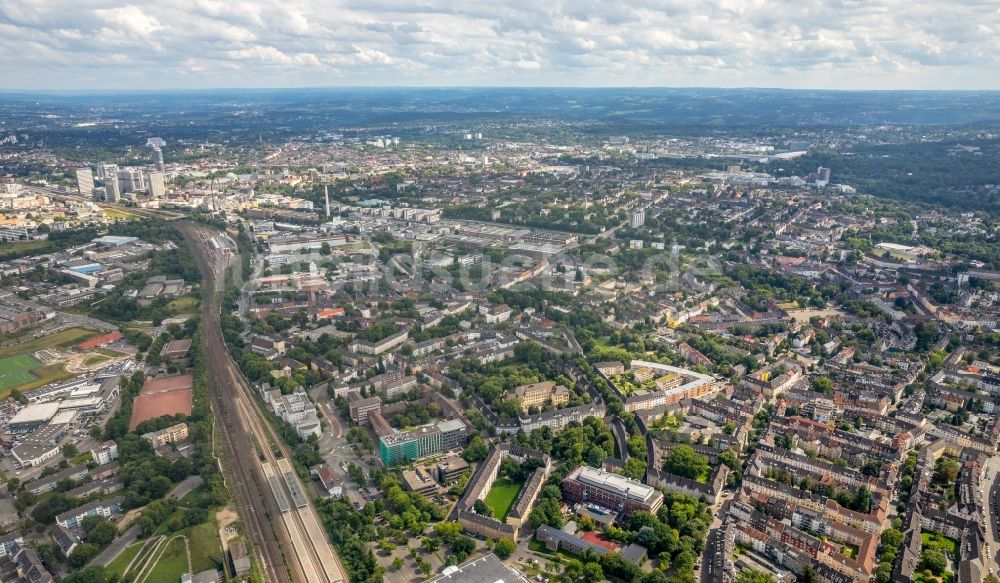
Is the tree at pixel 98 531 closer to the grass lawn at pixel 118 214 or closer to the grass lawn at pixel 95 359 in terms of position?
the grass lawn at pixel 95 359

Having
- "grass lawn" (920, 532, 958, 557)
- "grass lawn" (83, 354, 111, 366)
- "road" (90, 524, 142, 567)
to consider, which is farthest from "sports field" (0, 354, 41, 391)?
"grass lawn" (920, 532, 958, 557)

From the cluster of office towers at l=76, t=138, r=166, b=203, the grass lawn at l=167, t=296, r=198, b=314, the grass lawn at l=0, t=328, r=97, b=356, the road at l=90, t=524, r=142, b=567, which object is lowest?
the road at l=90, t=524, r=142, b=567

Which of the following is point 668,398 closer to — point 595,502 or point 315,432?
point 595,502

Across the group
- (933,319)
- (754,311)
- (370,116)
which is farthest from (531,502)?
(370,116)

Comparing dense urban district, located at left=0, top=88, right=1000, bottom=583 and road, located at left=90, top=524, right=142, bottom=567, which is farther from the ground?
dense urban district, located at left=0, top=88, right=1000, bottom=583

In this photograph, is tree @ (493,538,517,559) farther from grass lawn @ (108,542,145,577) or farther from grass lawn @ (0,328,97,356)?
grass lawn @ (0,328,97,356)

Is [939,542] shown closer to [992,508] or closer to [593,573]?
[992,508]
